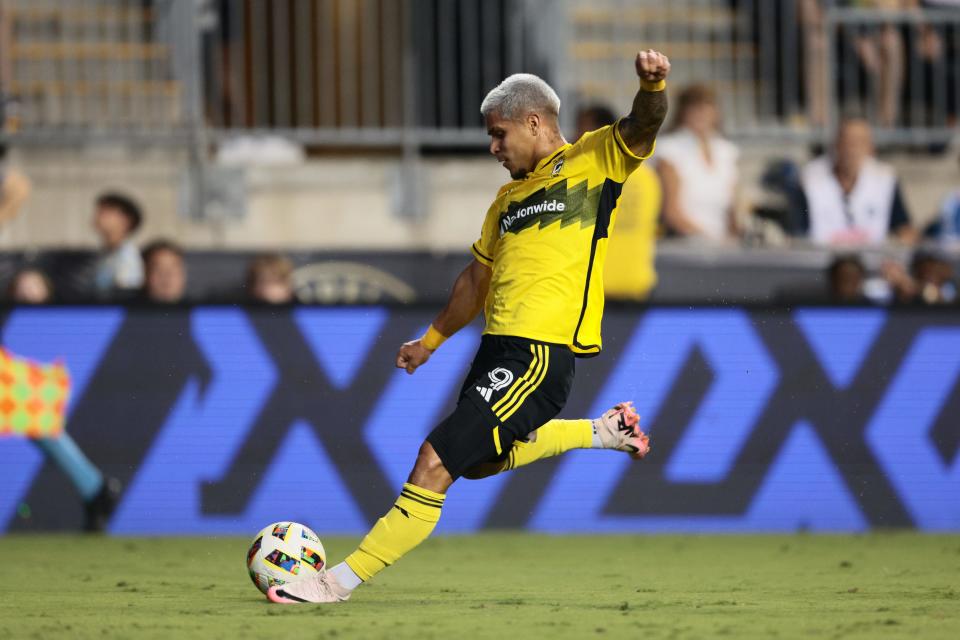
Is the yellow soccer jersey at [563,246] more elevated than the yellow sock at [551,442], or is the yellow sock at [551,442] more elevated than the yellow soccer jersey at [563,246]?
the yellow soccer jersey at [563,246]

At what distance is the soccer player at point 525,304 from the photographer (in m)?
6.76

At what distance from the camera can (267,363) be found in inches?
428

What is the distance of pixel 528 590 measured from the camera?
25.2ft

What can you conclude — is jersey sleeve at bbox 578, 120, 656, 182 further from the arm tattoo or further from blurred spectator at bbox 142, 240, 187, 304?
blurred spectator at bbox 142, 240, 187, 304

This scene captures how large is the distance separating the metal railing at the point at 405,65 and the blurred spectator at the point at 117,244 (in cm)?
140

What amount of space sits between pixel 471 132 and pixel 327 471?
4.20 meters

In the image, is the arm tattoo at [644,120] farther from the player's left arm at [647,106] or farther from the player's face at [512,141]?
the player's face at [512,141]

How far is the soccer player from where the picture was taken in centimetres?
676

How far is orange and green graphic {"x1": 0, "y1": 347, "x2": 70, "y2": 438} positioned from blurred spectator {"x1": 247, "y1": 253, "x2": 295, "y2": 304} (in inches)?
58.9

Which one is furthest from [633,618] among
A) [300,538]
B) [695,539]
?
[695,539]

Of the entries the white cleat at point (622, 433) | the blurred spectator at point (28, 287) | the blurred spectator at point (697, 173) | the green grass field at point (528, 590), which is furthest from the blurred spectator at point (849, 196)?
the white cleat at point (622, 433)

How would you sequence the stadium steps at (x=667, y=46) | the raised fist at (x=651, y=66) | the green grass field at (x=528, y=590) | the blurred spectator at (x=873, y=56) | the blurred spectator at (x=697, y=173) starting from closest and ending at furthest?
the green grass field at (x=528, y=590) → the raised fist at (x=651, y=66) → the blurred spectator at (x=697, y=173) → the blurred spectator at (x=873, y=56) → the stadium steps at (x=667, y=46)

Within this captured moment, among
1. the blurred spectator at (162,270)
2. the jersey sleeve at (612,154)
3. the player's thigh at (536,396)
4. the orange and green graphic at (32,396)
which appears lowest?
the orange and green graphic at (32,396)

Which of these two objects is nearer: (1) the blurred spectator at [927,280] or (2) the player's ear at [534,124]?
(2) the player's ear at [534,124]
